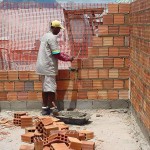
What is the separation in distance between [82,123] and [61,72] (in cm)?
135

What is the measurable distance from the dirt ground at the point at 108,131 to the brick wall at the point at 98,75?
39 cm

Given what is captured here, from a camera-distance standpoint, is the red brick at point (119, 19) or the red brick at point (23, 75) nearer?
the red brick at point (119, 19)

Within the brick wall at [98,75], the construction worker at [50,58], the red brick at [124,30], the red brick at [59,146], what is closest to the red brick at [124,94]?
the brick wall at [98,75]

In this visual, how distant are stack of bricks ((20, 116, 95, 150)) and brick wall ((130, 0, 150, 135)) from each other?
0.96 meters

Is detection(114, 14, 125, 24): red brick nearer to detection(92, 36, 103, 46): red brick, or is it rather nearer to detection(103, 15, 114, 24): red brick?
detection(103, 15, 114, 24): red brick

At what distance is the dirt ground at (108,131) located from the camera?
5.71 meters

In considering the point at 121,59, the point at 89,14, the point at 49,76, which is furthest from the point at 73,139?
the point at 89,14

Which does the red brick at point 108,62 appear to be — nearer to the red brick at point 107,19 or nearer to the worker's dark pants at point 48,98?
the red brick at point 107,19

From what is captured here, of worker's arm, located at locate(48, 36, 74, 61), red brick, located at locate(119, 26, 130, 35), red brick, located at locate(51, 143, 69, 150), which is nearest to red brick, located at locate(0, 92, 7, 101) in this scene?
worker's arm, located at locate(48, 36, 74, 61)

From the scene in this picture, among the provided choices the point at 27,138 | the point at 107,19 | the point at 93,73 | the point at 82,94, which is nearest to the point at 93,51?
the point at 93,73

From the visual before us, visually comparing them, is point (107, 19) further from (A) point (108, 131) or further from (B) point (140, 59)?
(A) point (108, 131)

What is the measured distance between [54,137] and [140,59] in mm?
1928

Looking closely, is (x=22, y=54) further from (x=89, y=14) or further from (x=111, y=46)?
(x=111, y=46)

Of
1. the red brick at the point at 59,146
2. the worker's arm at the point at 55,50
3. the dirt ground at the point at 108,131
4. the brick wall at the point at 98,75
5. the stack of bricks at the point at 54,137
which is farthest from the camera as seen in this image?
the brick wall at the point at 98,75
